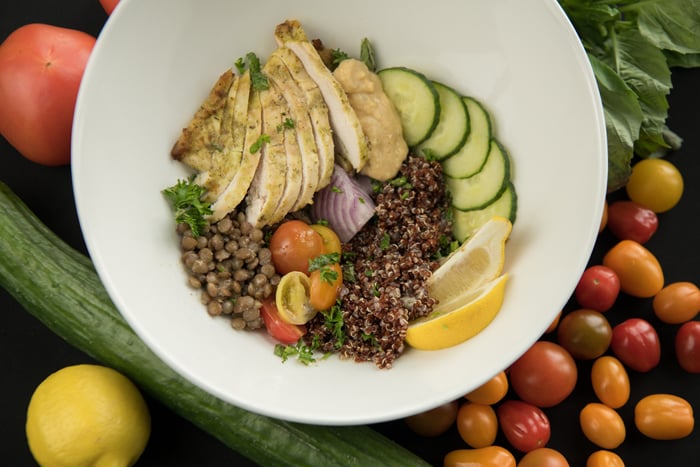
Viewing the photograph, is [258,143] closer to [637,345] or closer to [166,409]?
[166,409]

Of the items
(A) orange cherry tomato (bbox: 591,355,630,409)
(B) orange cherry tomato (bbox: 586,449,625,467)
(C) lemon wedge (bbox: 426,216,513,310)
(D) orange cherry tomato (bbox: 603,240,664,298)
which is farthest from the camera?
(D) orange cherry tomato (bbox: 603,240,664,298)

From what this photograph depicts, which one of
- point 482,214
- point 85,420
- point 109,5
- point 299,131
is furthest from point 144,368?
point 109,5

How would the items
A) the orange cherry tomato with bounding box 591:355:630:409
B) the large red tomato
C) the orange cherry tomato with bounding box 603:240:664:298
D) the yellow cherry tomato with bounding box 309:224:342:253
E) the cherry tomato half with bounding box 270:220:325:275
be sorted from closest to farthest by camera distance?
the cherry tomato half with bounding box 270:220:325:275
the yellow cherry tomato with bounding box 309:224:342:253
the large red tomato
the orange cherry tomato with bounding box 591:355:630:409
the orange cherry tomato with bounding box 603:240:664:298

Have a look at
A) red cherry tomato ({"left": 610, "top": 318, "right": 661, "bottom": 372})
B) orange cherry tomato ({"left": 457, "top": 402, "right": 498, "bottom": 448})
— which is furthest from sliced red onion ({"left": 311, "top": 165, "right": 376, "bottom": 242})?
red cherry tomato ({"left": 610, "top": 318, "right": 661, "bottom": 372})

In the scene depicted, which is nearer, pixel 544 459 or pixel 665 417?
pixel 544 459

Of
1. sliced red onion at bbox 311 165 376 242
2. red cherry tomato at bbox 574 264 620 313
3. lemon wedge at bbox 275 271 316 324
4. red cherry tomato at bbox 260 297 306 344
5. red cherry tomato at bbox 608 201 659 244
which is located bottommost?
red cherry tomato at bbox 574 264 620 313

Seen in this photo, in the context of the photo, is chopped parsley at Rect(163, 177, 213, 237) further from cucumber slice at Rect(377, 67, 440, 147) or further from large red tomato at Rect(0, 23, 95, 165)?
cucumber slice at Rect(377, 67, 440, 147)
